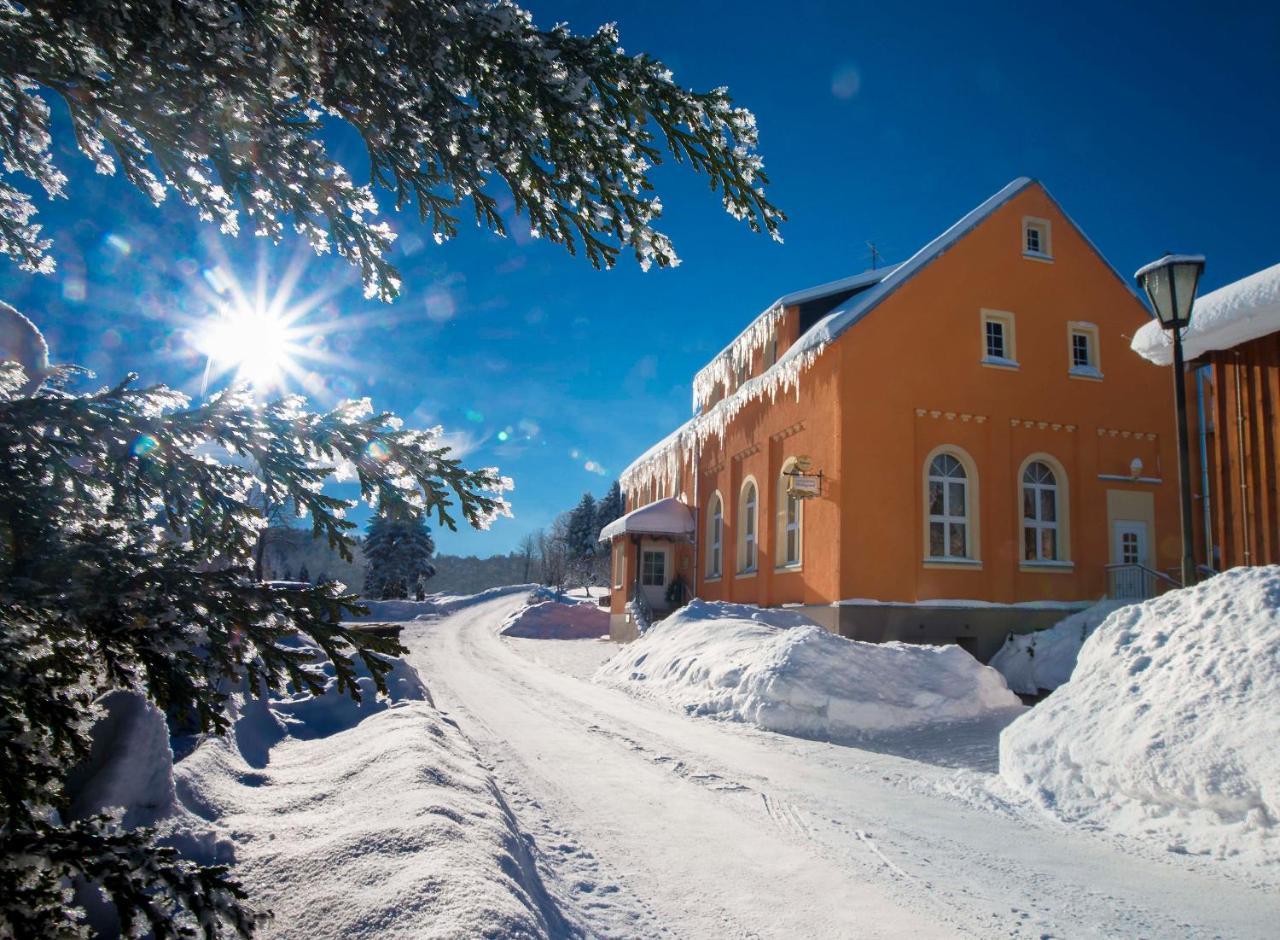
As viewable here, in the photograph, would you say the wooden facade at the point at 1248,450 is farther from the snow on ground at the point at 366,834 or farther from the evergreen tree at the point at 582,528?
the evergreen tree at the point at 582,528

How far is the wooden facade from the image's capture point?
9297mm

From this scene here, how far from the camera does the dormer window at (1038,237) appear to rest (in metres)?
17.0

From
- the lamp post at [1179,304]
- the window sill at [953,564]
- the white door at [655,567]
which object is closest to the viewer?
the lamp post at [1179,304]

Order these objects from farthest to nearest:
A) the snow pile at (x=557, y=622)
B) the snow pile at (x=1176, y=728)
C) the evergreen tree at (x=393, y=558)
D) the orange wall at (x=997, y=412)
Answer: the evergreen tree at (x=393, y=558) < the snow pile at (x=557, y=622) < the orange wall at (x=997, y=412) < the snow pile at (x=1176, y=728)

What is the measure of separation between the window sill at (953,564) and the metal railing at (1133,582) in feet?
8.83

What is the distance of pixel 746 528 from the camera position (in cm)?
1984

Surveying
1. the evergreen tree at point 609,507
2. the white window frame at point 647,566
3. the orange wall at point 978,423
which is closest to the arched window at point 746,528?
the orange wall at point 978,423

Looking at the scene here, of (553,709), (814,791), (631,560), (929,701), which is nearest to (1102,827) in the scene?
(814,791)

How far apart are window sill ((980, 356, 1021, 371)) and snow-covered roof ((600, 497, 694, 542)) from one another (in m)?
9.98

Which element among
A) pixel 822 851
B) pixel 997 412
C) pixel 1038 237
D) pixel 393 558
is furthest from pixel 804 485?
pixel 393 558

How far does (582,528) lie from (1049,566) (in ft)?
202

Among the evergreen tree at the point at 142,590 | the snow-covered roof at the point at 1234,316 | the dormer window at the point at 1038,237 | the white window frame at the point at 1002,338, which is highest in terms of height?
the dormer window at the point at 1038,237

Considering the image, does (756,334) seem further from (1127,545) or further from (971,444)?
(1127,545)

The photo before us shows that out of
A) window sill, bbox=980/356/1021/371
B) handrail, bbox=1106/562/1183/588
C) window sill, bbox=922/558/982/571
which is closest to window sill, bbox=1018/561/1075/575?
handrail, bbox=1106/562/1183/588
